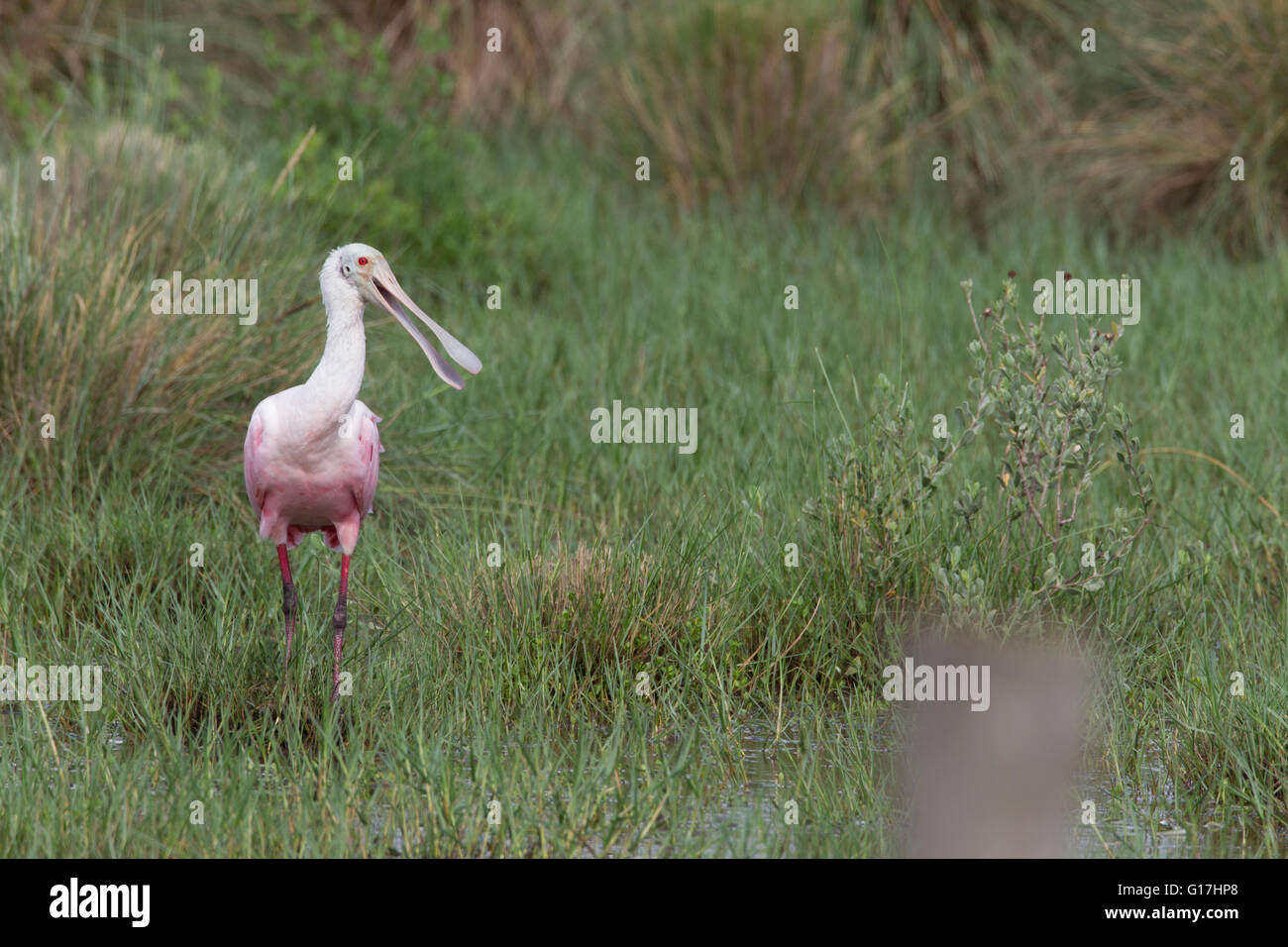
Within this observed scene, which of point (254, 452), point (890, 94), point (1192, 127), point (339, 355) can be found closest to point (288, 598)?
point (254, 452)

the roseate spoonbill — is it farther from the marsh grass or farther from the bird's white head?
the marsh grass

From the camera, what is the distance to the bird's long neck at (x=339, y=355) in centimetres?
444

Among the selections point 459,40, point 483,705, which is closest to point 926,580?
point 483,705

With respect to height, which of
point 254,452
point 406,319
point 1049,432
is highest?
point 406,319

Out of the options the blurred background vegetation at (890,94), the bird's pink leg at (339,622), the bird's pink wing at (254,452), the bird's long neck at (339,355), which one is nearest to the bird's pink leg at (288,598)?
the bird's pink leg at (339,622)

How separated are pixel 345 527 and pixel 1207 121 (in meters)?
7.70

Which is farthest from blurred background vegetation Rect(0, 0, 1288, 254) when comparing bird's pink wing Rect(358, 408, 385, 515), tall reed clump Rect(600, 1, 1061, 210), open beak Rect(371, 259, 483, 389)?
open beak Rect(371, 259, 483, 389)

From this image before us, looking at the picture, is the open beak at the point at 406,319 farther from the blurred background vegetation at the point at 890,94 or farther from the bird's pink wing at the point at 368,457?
the blurred background vegetation at the point at 890,94

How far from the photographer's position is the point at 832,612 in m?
5.26

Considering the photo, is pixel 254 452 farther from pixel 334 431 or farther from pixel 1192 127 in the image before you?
pixel 1192 127

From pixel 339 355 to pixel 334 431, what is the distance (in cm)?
25

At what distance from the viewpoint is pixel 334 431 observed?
4594 mm

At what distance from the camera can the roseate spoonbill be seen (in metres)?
4.45
